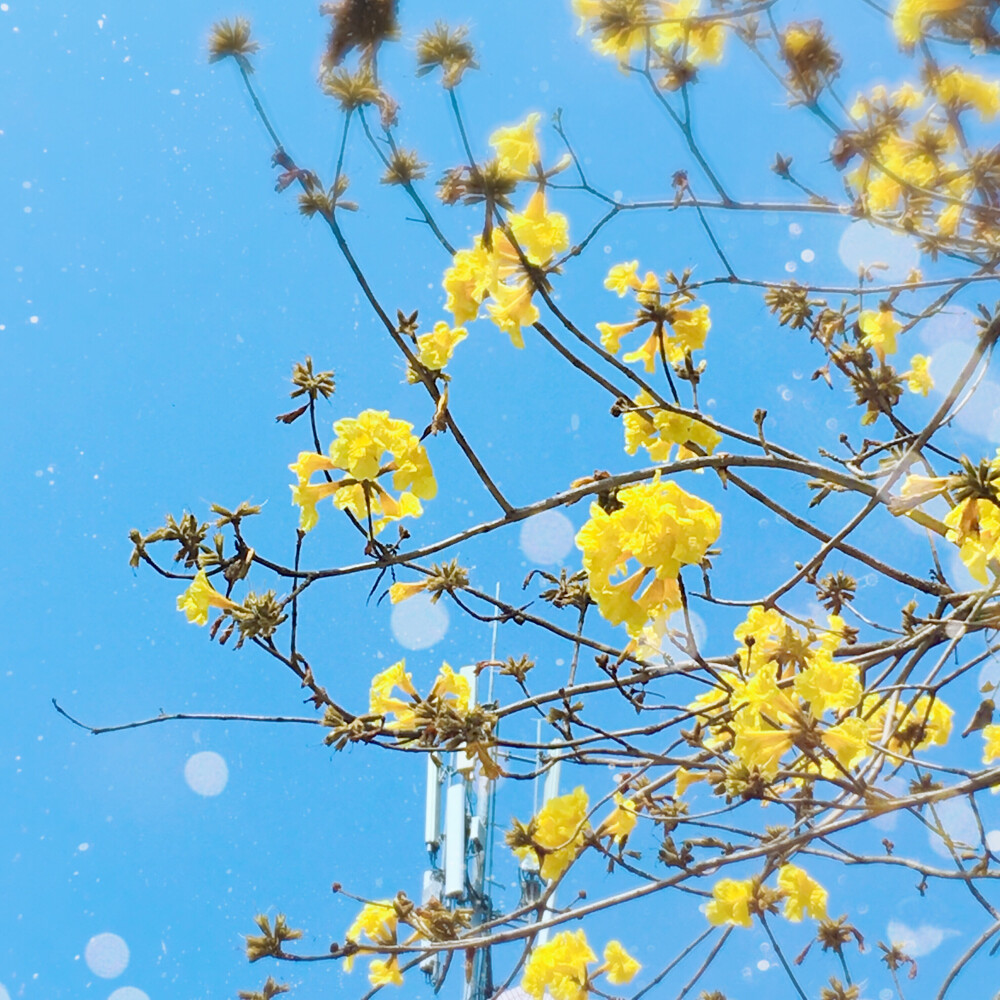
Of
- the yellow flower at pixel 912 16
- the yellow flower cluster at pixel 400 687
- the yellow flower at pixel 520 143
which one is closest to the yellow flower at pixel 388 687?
the yellow flower cluster at pixel 400 687

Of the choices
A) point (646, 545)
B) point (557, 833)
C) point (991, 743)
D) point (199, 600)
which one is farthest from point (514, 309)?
point (991, 743)

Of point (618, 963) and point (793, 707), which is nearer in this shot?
point (793, 707)

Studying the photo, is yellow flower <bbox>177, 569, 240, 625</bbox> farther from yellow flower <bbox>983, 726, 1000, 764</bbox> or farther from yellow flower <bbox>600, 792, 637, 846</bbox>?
yellow flower <bbox>983, 726, 1000, 764</bbox>

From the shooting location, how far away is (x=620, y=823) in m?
1.93

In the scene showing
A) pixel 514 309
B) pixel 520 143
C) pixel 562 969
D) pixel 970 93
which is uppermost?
pixel 970 93

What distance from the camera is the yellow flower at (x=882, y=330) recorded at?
7.39 feet

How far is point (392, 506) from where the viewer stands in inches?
68.4

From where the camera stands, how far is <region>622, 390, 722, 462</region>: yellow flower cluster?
191 centimetres

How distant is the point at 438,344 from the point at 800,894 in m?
1.41

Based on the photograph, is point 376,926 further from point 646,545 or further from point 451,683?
point 646,545

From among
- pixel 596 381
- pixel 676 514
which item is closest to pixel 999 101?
pixel 596 381

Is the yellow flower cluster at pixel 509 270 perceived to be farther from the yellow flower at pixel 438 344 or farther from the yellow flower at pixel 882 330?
the yellow flower at pixel 882 330

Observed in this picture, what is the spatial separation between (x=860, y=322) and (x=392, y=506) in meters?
1.20

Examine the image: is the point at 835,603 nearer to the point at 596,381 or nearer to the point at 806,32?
the point at 596,381
